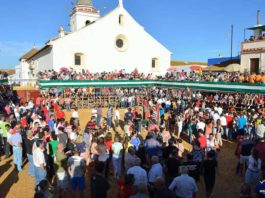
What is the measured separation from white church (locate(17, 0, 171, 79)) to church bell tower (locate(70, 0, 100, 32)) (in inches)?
422

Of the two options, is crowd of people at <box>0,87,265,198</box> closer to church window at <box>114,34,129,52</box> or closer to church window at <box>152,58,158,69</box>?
church window at <box>114,34,129,52</box>

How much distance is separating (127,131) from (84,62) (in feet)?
70.3

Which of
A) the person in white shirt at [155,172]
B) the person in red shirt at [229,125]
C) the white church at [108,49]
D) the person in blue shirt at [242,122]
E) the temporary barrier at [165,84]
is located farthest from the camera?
the white church at [108,49]

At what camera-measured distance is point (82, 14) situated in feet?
148

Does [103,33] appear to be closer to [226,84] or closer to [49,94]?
[49,94]

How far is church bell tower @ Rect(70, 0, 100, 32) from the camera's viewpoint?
44.7 meters

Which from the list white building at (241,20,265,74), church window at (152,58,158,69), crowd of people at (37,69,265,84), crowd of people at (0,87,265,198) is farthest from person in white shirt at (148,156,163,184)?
church window at (152,58,158,69)

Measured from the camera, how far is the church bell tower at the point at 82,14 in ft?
147

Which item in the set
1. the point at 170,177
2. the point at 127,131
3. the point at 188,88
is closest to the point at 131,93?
the point at 188,88

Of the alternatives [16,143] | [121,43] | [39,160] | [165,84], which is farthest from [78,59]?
[39,160]

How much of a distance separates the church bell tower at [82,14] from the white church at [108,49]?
10.7 meters

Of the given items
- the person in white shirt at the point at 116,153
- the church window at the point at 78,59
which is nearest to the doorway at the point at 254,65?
the church window at the point at 78,59

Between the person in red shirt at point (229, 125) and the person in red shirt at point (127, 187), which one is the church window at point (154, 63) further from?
the person in red shirt at point (127, 187)

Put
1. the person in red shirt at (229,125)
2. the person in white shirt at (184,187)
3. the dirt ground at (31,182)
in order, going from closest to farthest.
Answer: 1. the person in white shirt at (184,187)
2. the dirt ground at (31,182)
3. the person in red shirt at (229,125)
